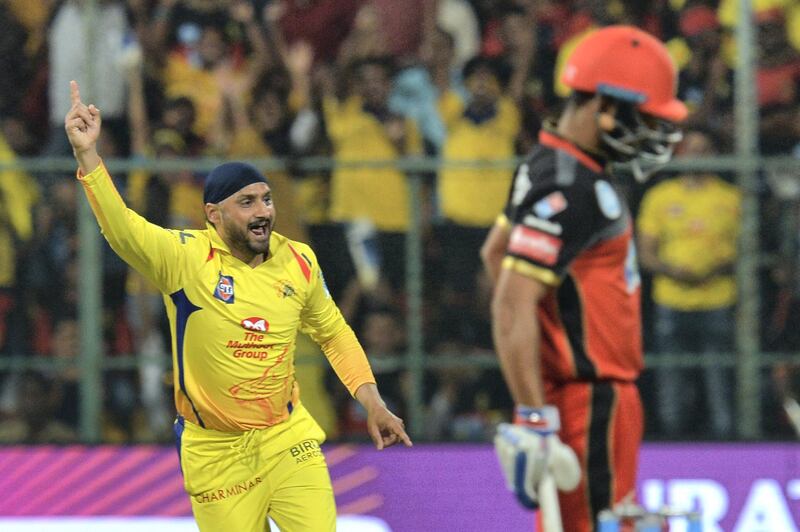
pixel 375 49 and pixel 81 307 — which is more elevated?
pixel 375 49

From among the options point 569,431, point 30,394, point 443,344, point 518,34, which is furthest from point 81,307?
point 569,431

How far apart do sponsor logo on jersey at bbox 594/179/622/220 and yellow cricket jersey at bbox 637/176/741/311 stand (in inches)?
165

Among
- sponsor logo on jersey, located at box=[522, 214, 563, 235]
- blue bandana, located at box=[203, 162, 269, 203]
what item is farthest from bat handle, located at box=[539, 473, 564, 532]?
blue bandana, located at box=[203, 162, 269, 203]

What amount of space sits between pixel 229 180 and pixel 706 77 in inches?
174

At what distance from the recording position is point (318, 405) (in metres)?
9.20

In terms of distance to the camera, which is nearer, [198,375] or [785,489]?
[198,375]

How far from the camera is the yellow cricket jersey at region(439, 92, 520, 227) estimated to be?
360 inches

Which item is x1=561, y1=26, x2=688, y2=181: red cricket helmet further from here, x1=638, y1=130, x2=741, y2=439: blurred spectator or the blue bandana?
x1=638, y1=130, x2=741, y2=439: blurred spectator

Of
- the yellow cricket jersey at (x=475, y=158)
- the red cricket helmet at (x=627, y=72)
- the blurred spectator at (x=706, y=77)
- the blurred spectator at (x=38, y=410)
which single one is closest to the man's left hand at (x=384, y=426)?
the red cricket helmet at (x=627, y=72)

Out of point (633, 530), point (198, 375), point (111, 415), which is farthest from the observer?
point (111, 415)

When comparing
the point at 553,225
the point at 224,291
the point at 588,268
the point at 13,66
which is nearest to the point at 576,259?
the point at 588,268

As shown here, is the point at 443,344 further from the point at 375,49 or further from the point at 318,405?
the point at 375,49

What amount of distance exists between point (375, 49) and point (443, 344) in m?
1.82

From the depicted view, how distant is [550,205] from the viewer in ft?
15.9
